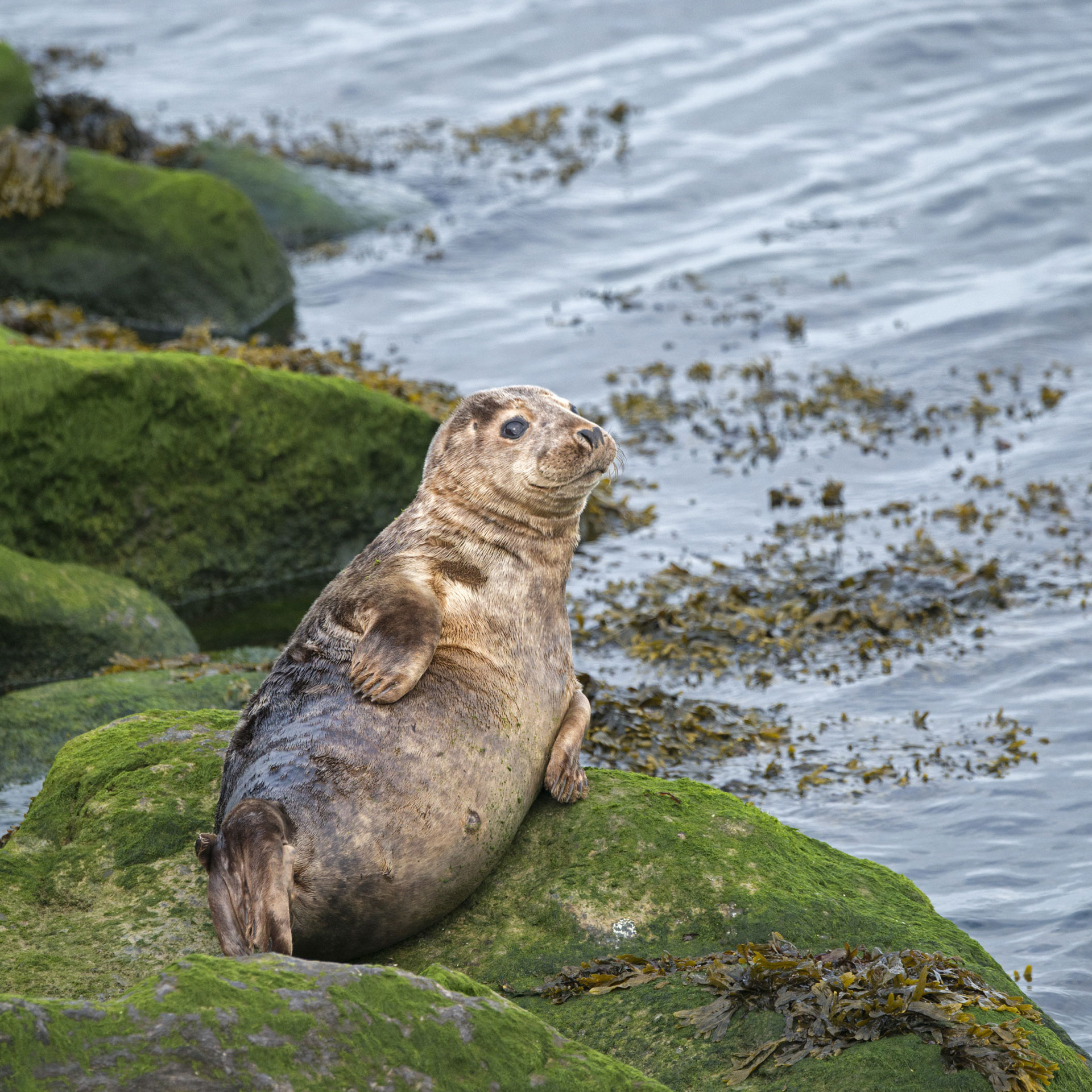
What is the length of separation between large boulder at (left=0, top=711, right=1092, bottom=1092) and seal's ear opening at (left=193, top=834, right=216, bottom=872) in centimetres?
30

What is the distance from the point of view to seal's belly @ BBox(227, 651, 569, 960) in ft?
14.5

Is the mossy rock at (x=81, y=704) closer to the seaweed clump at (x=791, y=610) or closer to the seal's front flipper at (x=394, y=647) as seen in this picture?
the seal's front flipper at (x=394, y=647)

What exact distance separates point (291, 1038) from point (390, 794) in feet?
4.46

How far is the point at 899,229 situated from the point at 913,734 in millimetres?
10866

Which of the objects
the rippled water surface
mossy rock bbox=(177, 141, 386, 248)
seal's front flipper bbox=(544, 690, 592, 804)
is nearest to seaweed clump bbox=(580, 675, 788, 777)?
the rippled water surface

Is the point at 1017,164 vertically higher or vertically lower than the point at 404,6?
lower

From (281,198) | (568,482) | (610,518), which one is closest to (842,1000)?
(568,482)

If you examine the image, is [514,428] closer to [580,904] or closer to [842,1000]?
[580,904]

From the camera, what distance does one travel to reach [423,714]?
4.73 m

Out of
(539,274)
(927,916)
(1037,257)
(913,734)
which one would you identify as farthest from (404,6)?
(927,916)

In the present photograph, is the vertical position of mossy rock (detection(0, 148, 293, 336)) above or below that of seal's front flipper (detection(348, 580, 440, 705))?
above

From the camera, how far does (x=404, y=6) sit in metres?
29.5

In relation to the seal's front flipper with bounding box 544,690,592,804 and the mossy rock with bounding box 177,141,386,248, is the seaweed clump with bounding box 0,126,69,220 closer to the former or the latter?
the mossy rock with bounding box 177,141,386,248

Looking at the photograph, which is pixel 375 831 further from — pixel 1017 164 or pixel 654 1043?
pixel 1017 164
